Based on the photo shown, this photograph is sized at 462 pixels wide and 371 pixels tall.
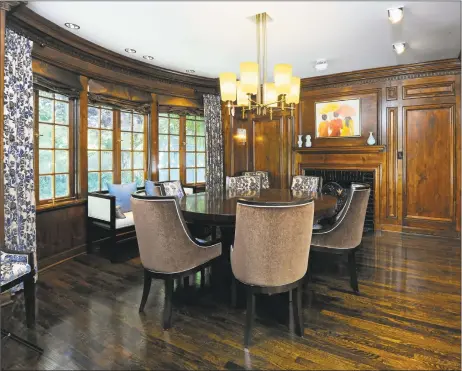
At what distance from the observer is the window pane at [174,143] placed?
550 cm

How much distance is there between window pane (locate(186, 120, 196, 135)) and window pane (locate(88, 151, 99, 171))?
1847 mm

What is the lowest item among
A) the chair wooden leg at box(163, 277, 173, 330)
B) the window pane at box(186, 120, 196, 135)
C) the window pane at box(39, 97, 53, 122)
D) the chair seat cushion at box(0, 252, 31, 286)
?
the chair wooden leg at box(163, 277, 173, 330)

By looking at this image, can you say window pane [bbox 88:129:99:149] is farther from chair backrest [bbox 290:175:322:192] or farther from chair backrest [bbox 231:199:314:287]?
chair backrest [bbox 231:199:314:287]

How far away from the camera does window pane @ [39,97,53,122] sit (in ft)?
11.6

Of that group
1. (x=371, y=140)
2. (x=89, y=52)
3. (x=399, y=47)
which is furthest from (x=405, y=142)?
(x=89, y=52)

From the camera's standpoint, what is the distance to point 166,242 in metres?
2.17

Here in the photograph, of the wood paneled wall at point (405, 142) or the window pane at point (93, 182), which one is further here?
the wood paneled wall at point (405, 142)

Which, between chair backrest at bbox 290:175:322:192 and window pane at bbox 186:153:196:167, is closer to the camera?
chair backrest at bbox 290:175:322:192

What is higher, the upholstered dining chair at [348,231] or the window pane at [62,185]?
the window pane at [62,185]

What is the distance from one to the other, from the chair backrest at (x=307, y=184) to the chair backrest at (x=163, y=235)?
8.28 feet

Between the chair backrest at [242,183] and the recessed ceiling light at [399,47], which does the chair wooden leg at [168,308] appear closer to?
the chair backrest at [242,183]

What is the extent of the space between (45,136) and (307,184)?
3326mm

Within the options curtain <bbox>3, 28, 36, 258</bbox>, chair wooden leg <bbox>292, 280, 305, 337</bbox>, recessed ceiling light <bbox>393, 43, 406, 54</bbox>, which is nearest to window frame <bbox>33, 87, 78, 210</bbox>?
curtain <bbox>3, 28, 36, 258</bbox>

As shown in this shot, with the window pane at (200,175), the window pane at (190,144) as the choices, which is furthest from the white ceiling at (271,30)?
the window pane at (200,175)
